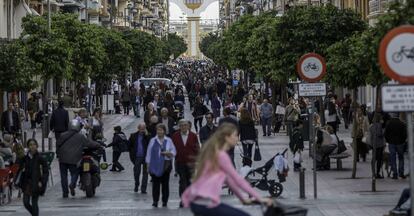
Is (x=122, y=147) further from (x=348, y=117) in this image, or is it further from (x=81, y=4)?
(x=81, y=4)

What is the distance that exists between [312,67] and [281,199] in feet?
8.29

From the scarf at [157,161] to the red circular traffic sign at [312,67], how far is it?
340 centimetres

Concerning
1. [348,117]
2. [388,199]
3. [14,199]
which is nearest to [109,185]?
[14,199]

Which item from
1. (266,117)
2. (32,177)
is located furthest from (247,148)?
(266,117)

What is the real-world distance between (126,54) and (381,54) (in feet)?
190

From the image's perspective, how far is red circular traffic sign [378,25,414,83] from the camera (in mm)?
12359

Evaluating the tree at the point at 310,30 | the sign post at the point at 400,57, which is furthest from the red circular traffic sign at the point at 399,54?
the tree at the point at 310,30

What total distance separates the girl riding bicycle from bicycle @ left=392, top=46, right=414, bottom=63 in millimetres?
2564

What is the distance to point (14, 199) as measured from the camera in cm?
2438

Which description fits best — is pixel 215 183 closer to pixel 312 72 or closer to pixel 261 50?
pixel 312 72

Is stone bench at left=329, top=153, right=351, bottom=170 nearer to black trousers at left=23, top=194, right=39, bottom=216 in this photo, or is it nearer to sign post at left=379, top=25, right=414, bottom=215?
black trousers at left=23, top=194, right=39, bottom=216

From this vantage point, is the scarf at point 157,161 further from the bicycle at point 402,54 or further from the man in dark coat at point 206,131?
the bicycle at point 402,54

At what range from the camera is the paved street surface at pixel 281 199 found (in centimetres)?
2095

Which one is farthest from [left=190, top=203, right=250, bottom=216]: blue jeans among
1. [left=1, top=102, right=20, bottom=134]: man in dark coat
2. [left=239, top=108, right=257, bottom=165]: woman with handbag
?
[left=1, top=102, right=20, bottom=134]: man in dark coat
